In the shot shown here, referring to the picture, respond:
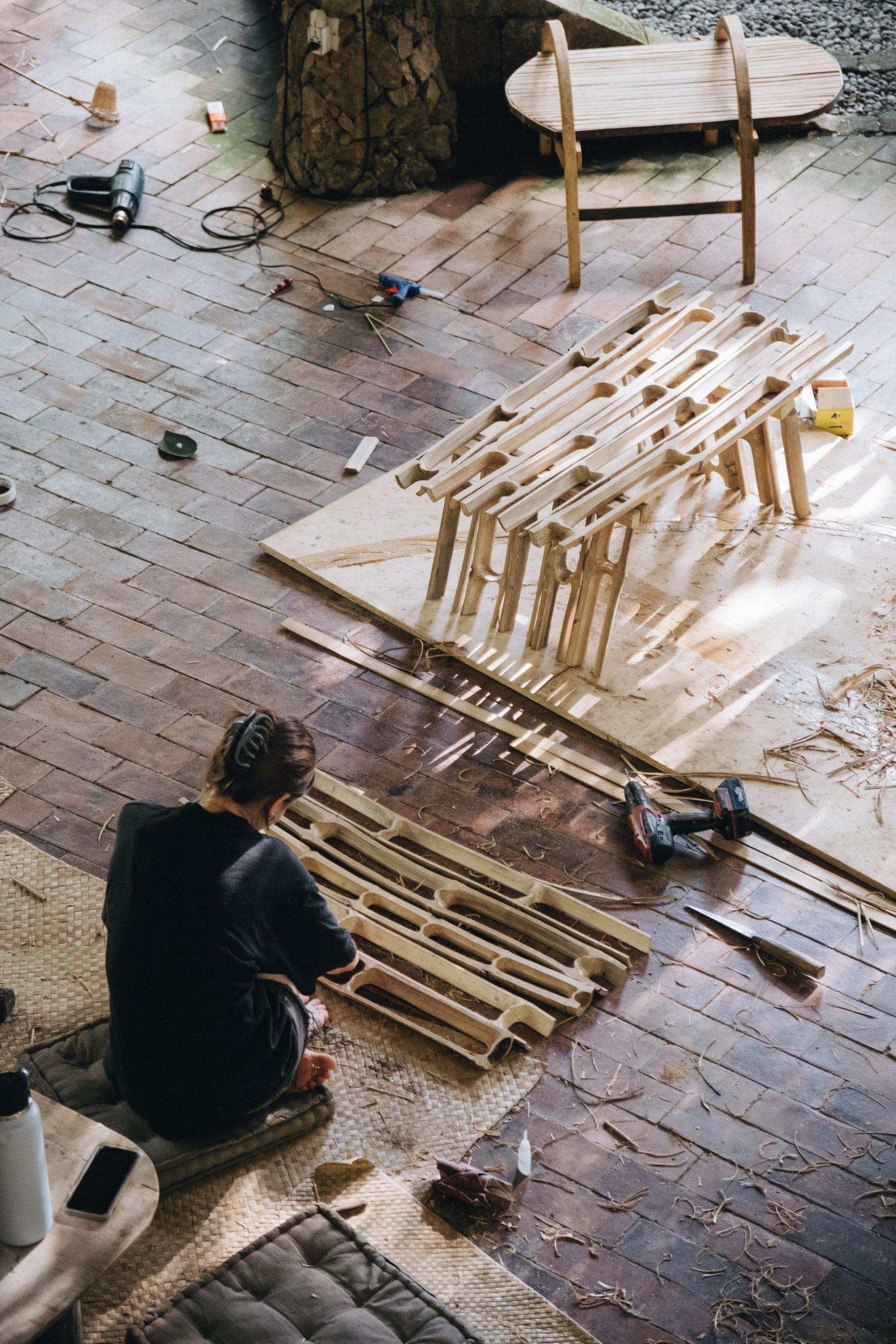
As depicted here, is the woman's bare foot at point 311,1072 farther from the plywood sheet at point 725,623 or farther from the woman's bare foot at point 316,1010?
the plywood sheet at point 725,623

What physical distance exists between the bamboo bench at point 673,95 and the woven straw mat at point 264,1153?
381cm

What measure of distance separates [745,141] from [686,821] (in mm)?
3406

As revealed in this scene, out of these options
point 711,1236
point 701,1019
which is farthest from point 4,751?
point 711,1236

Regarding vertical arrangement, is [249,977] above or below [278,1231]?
above

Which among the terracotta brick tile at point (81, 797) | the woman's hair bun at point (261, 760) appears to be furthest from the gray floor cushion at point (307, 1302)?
the terracotta brick tile at point (81, 797)

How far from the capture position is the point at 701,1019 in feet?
12.0

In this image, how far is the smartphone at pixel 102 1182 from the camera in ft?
8.45

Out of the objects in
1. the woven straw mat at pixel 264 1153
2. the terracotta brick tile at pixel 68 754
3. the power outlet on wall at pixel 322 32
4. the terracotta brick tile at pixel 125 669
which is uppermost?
the power outlet on wall at pixel 322 32

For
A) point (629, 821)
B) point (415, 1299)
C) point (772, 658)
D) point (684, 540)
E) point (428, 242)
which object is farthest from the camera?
point (428, 242)

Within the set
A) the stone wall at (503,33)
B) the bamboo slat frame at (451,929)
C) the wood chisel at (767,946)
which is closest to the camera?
the bamboo slat frame at (451,929)

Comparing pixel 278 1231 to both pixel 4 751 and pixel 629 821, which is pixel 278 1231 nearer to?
pixel 629 821

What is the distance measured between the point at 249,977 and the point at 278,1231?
53cm

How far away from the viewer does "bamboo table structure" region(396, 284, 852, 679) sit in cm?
440

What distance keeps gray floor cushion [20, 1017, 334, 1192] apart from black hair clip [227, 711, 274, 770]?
864mm
